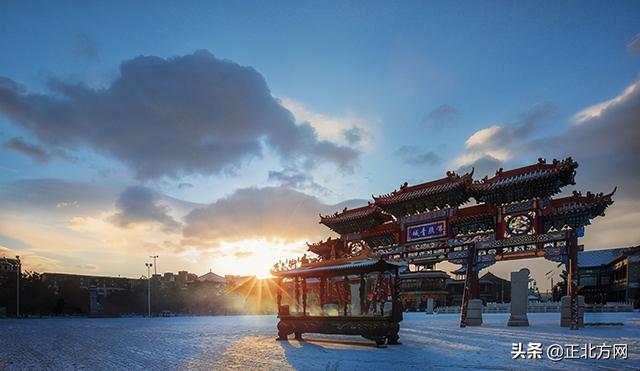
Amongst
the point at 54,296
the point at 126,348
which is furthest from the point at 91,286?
the point at 126,348

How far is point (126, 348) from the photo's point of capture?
612 inches

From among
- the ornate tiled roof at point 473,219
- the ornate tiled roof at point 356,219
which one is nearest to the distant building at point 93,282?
the ornate tiled roof at point 356,219

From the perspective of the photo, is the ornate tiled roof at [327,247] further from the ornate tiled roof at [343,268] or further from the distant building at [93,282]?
the distant building at [93,282]

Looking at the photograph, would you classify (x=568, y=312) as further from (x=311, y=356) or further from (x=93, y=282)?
(x=93, y=282)

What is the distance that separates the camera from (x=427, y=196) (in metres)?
26.2

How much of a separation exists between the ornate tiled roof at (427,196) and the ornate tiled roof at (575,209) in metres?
4.47

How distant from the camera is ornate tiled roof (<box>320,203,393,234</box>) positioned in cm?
3059

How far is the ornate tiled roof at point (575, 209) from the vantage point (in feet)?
68.4

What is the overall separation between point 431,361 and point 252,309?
270ft

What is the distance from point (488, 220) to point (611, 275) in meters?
47.3

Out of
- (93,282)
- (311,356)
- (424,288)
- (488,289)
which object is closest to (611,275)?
(488,289)

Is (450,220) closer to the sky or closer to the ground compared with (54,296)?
closer to the sky

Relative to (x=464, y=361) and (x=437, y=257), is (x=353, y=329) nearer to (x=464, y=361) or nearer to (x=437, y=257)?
(x=464, y=361)

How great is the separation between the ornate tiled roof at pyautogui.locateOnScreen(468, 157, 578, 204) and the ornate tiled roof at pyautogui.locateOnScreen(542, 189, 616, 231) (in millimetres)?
701
